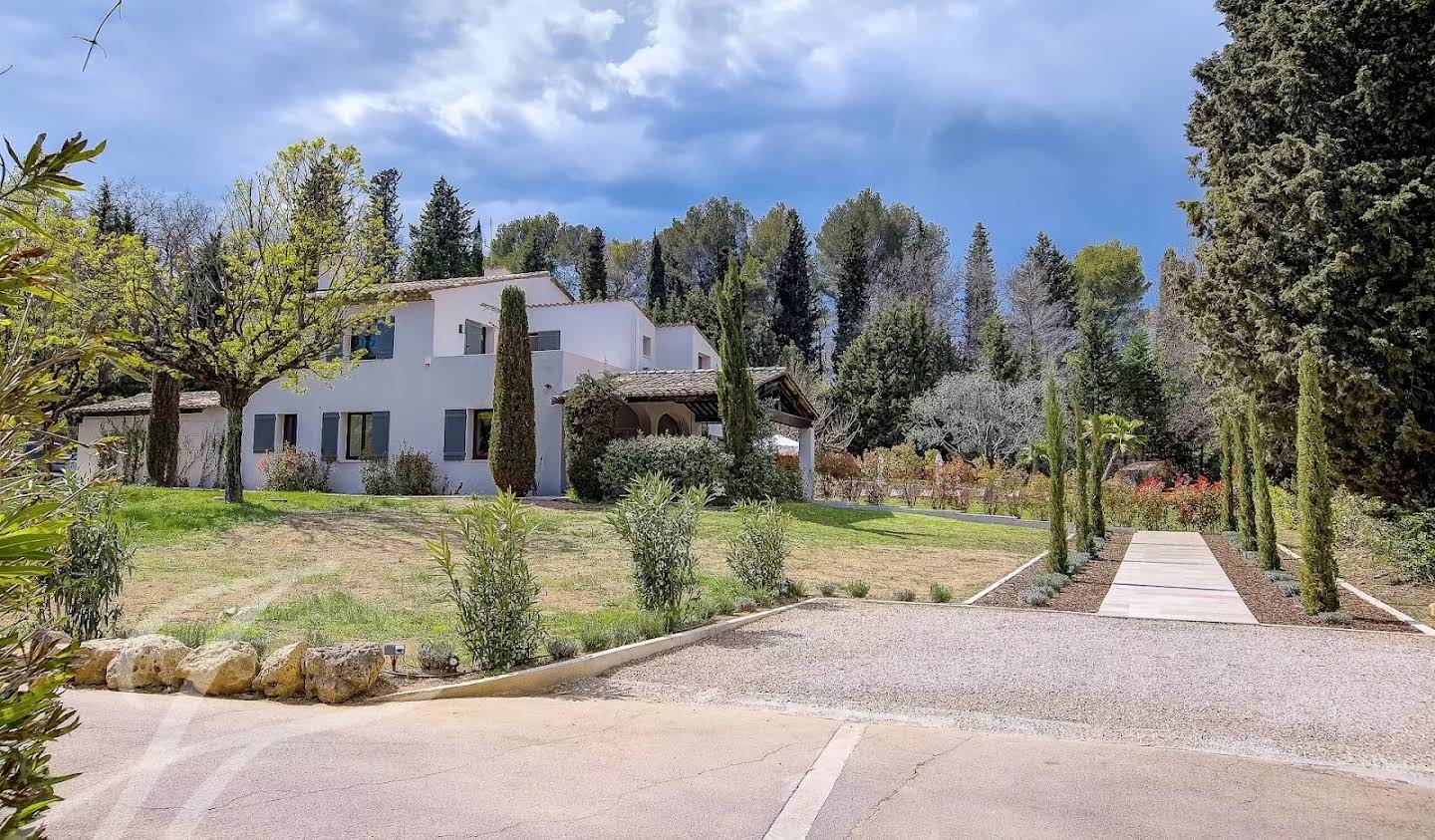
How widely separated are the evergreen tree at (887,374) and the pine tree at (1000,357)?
228 centimetres

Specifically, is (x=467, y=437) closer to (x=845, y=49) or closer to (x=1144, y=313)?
(x=845, y=49)

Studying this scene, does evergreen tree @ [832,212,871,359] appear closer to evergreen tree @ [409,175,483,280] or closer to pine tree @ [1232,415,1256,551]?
evergreen tree @ [409,175,483,280]

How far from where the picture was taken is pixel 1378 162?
13.4 metres

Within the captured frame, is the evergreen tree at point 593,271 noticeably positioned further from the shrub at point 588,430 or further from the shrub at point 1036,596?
the shrub at point 1036,596

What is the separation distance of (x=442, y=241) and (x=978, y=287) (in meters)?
Answer: 33.0

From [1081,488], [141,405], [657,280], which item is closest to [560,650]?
[1081,488]

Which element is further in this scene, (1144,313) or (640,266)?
(640,266)

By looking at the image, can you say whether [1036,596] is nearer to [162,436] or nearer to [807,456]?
[807,456]

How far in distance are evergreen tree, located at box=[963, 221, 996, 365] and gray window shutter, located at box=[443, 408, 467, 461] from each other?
37.1 m

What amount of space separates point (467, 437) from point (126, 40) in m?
22.1

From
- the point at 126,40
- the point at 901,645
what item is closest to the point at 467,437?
the point at 901,645

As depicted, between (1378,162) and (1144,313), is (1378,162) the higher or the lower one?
the lower one

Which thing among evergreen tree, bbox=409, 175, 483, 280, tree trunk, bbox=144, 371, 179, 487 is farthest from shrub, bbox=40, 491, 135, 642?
evergreen tree, bbox=409, 175, 483, 280

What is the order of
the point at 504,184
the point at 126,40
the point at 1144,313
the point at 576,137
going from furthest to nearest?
the point at 1144,313
the point at 504,184
the point at 576,137
the point at 126,40
